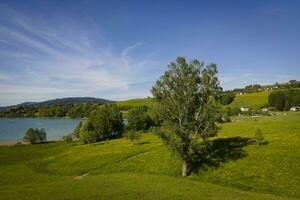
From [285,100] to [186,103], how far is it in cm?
15055

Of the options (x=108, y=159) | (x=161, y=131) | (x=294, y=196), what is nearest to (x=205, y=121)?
(x=161, y=131)

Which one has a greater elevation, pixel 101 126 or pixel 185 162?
pixel 101 126

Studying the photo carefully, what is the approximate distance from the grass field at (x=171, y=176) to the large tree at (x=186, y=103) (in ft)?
18.0

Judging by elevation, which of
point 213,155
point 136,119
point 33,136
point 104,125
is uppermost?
point 136,119

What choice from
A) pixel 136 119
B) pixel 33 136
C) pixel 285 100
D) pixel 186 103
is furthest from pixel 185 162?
pixel 285 100

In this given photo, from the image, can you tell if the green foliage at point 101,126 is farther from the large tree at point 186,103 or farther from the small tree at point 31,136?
the large tree at point 186,103

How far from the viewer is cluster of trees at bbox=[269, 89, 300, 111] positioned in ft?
560

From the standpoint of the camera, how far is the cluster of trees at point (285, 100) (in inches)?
6716

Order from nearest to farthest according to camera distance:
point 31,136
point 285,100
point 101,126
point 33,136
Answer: point 101,126 < point 31,136 < point 33,136 < point 285,100

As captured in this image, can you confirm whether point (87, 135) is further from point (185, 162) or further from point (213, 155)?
point (185, 162)

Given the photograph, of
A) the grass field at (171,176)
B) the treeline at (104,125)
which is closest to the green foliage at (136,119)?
the treeline at (104,125)

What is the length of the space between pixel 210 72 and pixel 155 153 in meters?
23.7

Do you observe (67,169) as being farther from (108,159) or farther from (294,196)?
(294,196)

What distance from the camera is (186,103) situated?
1704 inches
